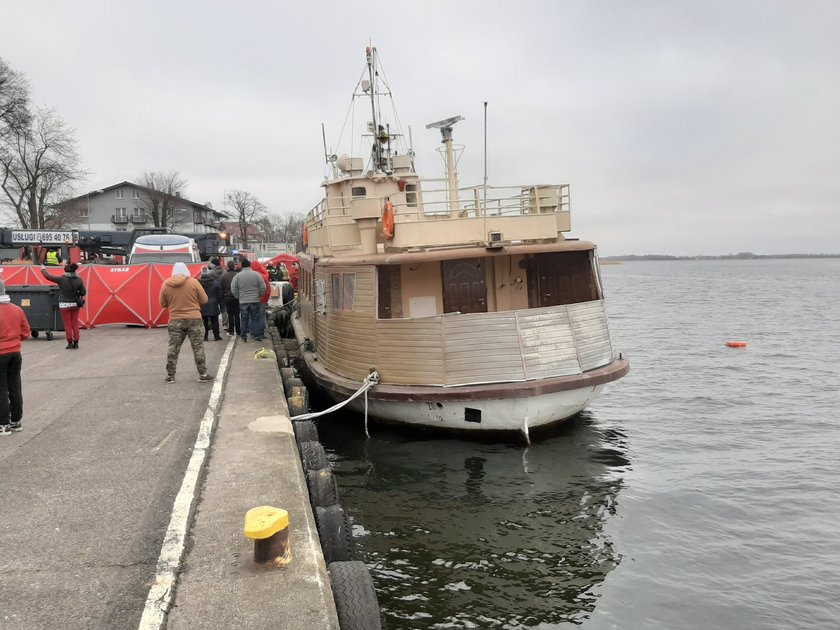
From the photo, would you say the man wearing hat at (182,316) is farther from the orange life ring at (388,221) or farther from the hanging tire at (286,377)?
the orange life ring at (388,221)

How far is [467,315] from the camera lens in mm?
9742

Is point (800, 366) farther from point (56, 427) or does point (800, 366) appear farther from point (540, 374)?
point (56, 427)

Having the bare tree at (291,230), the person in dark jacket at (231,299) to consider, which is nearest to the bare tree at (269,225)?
the bare tree at (291,230)

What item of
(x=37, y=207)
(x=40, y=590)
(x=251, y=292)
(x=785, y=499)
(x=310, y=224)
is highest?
(x=37, y=207)

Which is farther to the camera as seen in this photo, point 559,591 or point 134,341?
point 134,341

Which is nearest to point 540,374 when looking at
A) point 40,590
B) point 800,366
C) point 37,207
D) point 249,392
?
point 249,392

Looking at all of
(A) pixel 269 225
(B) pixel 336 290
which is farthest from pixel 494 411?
(A) pixel 269 225

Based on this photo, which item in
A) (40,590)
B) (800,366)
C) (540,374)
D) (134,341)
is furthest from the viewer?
(800,366)

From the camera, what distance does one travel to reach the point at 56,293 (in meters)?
14.8

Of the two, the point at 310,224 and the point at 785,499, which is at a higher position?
the point at 310,224

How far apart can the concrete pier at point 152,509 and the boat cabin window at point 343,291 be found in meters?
2.41

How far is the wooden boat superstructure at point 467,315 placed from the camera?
9734 millimetres

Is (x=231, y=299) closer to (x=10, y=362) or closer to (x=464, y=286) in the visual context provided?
(x=464, y=286)

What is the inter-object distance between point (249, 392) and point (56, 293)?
859 centimetres
